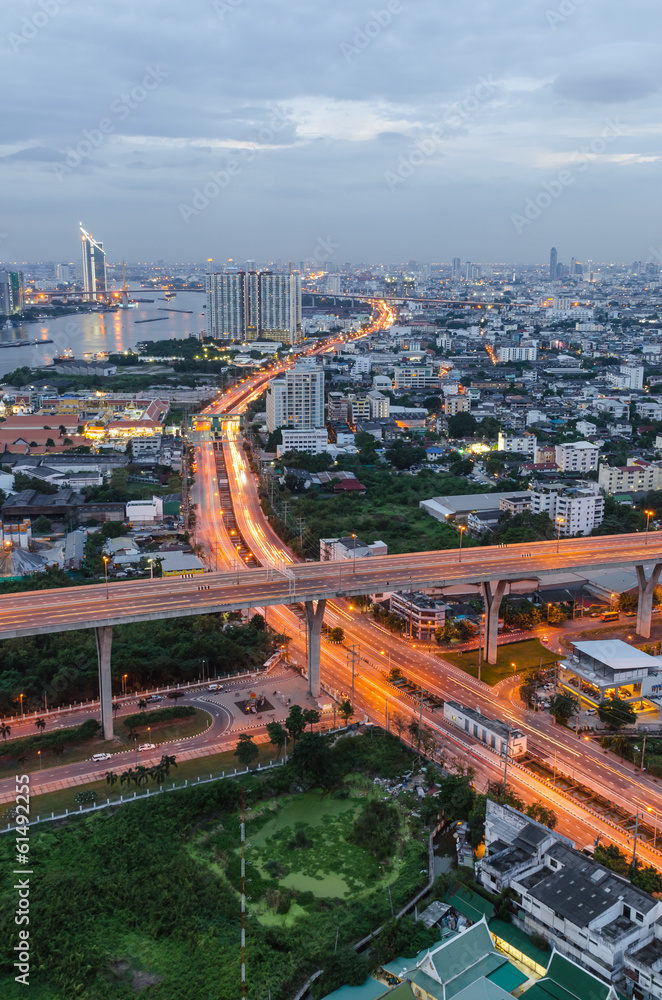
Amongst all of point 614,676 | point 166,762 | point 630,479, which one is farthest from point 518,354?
point 166,762

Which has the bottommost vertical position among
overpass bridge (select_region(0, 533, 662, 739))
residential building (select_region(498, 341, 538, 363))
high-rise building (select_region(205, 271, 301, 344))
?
overpass bridge (select_region(0, 533, 662, 739))

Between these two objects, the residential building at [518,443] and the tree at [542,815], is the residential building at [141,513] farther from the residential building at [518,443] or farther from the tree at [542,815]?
the residential building at [518,443]

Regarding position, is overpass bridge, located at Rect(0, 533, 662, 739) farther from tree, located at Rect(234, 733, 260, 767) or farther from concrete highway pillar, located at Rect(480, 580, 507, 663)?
tree, located at Rect(234, 733, 260, 767)

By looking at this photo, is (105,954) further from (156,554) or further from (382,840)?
(156,554)

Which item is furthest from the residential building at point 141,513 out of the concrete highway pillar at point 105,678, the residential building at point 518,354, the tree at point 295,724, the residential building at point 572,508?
the residential building at point 518,354

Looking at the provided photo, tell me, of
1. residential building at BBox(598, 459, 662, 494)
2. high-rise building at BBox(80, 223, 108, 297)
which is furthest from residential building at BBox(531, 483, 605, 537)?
high-rise building at BBox(80, 223, 108, 297)

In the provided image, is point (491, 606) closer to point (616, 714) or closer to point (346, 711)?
point (616, 714)
